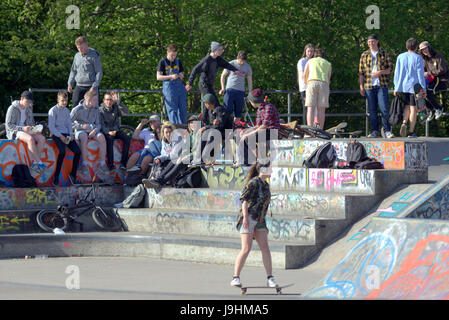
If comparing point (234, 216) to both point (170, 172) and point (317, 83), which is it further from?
point (317, 83)

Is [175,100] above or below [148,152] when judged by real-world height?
above

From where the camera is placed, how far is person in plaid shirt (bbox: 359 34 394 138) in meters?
15.0

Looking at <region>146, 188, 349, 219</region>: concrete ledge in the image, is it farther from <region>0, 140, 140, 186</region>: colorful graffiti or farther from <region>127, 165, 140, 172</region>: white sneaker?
<region>0, 140, 140, 186</region>: colorful graffiti

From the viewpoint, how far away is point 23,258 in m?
12.9

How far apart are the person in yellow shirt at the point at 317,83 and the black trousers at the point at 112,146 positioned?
340 cm

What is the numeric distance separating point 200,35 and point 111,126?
9.82 m

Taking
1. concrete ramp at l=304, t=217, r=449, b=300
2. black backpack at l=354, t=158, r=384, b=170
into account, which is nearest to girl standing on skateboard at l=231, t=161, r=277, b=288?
concrete ramp at l=304, t=217, r=449, b=300

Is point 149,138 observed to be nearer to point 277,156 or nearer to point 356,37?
point 277,156

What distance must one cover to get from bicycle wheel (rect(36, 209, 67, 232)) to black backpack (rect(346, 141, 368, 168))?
15.6 feet

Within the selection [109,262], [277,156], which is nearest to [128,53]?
[277,156]

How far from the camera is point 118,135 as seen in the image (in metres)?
15.9

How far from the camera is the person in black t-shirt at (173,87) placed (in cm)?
1549

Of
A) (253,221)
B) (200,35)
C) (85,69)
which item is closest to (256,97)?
(85,69)

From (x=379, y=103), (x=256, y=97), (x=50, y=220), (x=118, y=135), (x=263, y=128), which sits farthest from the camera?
(x=118, y=135)
